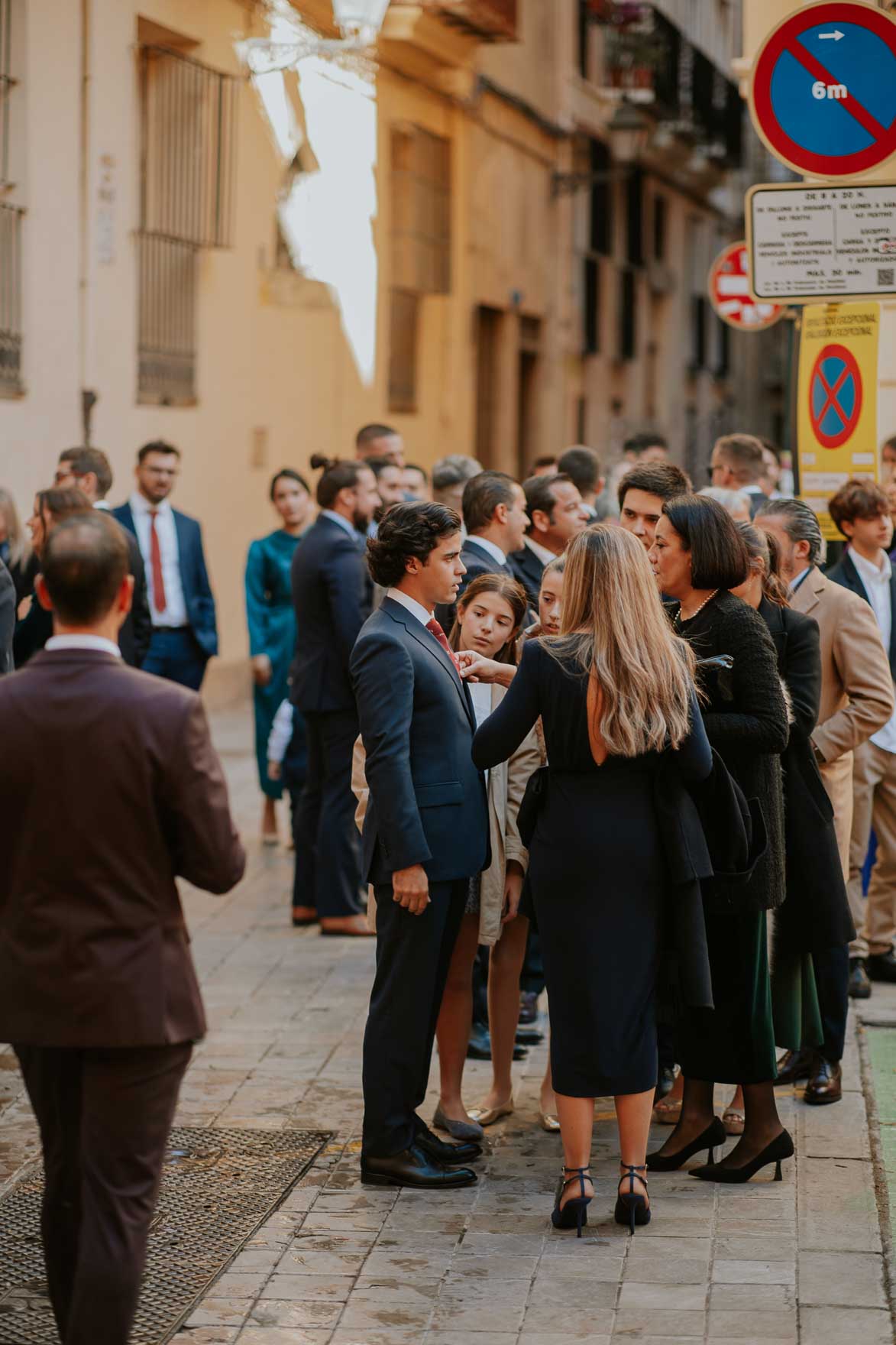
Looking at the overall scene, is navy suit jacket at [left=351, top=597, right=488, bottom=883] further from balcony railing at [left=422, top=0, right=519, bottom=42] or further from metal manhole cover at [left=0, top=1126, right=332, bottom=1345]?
balcony railing at [left=422, top=0, right=519, bottom=42]

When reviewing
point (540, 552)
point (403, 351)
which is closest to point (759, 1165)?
point (540, 552)

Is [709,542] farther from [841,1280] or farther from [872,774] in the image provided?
[872,774]

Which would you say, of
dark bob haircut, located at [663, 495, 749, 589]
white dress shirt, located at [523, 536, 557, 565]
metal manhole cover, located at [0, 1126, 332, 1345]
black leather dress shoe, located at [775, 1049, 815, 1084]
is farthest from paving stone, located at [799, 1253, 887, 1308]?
white dress shirt, located at [523, 536, 557, 565]

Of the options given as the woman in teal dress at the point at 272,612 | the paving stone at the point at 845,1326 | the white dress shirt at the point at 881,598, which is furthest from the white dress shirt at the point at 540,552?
the paving stone at the point at 845,1326

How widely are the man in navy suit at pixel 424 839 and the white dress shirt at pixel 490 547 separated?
4.53 feet

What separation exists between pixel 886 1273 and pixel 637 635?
1700mm

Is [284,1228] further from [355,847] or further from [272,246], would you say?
[272,246]

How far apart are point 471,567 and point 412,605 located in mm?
1310

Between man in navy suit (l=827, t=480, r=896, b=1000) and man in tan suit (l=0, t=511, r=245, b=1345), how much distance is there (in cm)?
422

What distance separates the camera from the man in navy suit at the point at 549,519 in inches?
303

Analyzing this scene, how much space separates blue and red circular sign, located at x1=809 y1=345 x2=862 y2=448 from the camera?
750cm

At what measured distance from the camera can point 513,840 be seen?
20.4ft

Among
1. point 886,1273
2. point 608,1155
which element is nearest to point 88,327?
point 608,1155

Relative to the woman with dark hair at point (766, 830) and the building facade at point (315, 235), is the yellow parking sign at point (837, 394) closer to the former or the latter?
the woman with dark hair at point (766, 830)
